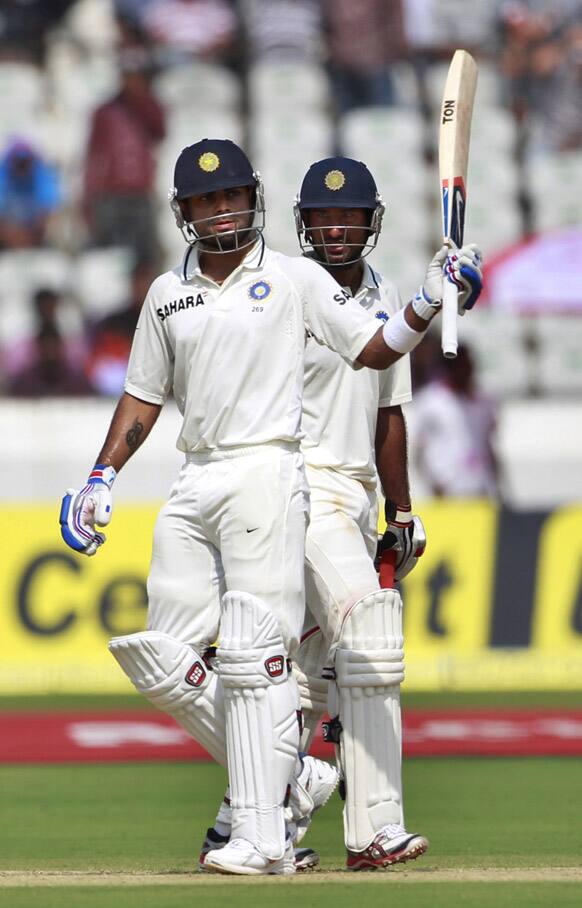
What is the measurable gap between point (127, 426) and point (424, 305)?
35.2 inches

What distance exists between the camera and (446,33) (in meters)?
15.6

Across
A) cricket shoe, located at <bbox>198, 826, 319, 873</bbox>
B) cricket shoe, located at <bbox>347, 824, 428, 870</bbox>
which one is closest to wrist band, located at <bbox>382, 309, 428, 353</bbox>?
cricket shoe, located at <bbox>347, 824, 428, 870</bbox>

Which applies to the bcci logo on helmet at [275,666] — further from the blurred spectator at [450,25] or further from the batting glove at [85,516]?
the blurred spectator at [450,25]

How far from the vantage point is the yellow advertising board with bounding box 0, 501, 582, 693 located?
978cm

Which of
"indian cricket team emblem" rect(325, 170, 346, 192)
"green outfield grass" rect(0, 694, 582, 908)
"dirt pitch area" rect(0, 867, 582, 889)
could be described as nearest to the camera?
"green outfield grass" rect(0, 694, 582, 908)

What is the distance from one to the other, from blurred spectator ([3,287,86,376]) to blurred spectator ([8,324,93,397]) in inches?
3.6

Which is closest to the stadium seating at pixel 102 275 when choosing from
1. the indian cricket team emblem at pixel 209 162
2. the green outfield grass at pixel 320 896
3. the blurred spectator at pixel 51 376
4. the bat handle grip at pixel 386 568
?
the blurred spectator at pixel 51 376

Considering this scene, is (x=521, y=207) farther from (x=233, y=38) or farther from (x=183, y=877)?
(x=183, y=877)

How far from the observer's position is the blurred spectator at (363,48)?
15.1 meters

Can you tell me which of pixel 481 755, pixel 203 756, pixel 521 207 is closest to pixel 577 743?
pixel 481 755

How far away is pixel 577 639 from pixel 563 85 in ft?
22.8

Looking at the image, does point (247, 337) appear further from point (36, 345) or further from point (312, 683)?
point (36, 345)

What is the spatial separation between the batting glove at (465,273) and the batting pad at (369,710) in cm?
84

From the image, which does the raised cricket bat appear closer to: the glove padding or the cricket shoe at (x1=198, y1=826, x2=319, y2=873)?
the glove padding
